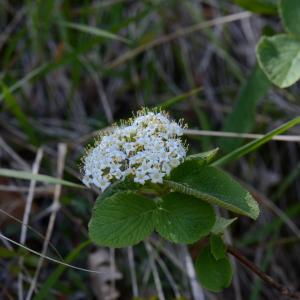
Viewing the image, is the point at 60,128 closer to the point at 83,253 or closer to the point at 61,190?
the point at 61,190

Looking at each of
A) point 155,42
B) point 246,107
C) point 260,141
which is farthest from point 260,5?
point 260,141

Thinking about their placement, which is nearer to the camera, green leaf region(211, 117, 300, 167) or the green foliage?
green leaf region(211, 117, 300, 167)

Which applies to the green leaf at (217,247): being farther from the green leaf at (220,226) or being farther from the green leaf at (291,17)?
the green leaf at (291,17)

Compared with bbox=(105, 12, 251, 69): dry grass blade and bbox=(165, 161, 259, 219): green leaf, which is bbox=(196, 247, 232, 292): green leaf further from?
bbox=(105, 12, 251, 69): dry grass blade

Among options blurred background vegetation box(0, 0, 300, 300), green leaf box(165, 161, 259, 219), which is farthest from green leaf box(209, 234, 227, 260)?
blurred background vegetation box(0, 0, 300, 300)

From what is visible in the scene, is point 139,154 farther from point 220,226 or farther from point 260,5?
point 260,5
